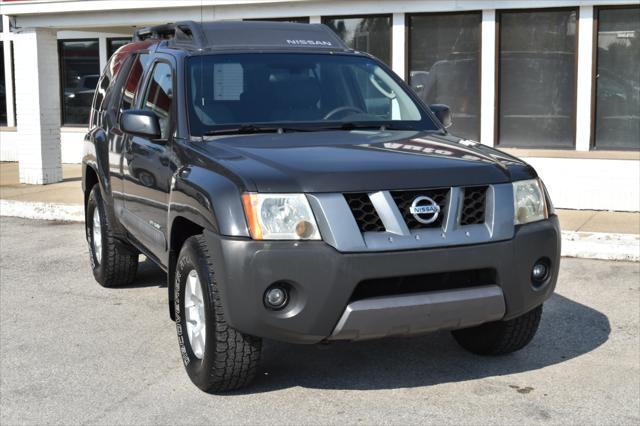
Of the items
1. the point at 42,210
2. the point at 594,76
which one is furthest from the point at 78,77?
the point at 594,76

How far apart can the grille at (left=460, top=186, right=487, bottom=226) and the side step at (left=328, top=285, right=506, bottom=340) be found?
0.33m

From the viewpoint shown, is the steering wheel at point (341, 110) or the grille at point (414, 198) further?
the steering wheel at point (341, 110)

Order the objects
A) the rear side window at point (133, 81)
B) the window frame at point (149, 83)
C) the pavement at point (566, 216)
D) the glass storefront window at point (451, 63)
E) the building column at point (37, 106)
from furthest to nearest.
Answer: the building column at point (37, 106), the glass storefront window at point (451, 63), the pavement at point (566, 216), the rear side window at point (133, 81), the window frame at point (149, 83)

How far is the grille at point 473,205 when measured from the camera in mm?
4598

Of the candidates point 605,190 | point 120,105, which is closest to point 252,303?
point 120,105

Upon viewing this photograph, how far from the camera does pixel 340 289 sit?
4.29m

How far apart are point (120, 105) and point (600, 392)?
3937 millimetres

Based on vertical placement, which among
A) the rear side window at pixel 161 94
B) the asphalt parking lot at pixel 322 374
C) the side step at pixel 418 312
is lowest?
the asphalt parking lot at pixel 322 374

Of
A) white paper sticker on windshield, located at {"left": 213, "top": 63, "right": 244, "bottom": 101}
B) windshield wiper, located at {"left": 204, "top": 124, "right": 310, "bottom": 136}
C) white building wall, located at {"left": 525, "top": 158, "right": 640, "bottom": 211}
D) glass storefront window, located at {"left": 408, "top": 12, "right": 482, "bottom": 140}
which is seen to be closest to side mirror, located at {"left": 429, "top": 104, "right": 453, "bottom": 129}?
windshield wiper, located at {"left": 204, "top": 124, "right": 310, "bottom": 136}

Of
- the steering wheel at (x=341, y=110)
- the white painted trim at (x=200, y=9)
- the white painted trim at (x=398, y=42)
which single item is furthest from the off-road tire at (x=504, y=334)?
the white painted trim at (x=398, y=42)

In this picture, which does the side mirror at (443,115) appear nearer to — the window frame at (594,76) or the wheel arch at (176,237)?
the wheel arch at (176,237)

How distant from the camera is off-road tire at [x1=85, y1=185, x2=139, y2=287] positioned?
7152 millimetres

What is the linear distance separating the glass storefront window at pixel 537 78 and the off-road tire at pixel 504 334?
7046 mm

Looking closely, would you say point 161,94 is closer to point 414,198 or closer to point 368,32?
point 414,198
